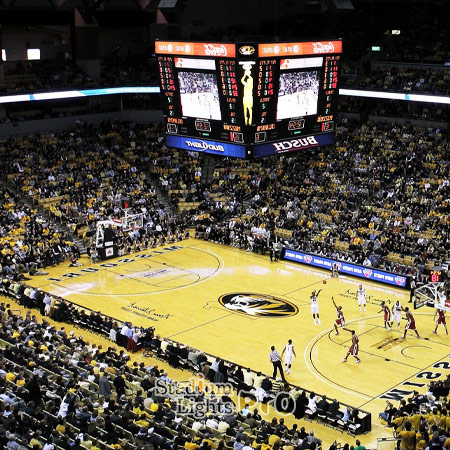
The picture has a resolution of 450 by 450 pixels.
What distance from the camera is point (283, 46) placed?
107 ft

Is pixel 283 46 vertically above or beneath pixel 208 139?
above

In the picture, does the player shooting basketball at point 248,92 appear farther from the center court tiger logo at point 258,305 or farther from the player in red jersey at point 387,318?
the player in red jersey at point 387,318

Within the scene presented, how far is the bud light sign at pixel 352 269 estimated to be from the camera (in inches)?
1431

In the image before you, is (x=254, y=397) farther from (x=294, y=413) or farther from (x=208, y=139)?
(x=208, y=139)

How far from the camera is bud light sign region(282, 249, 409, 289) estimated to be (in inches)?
1431

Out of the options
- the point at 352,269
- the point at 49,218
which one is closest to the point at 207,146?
the point at 352,269

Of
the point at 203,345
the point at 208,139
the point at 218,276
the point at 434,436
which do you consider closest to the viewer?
the point at 434,436

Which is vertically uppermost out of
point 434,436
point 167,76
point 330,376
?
point 167,76

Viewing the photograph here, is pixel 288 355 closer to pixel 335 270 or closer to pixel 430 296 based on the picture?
pixel 430 296

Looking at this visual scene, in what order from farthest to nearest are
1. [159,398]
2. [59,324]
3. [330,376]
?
1. [59,324]
2. [330,376]
3. [159,398]

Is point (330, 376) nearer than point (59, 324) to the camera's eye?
Yes

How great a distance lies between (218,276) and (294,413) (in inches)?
581

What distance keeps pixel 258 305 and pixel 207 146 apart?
24.4 feet

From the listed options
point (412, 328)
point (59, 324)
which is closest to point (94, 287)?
point (59, 324)
